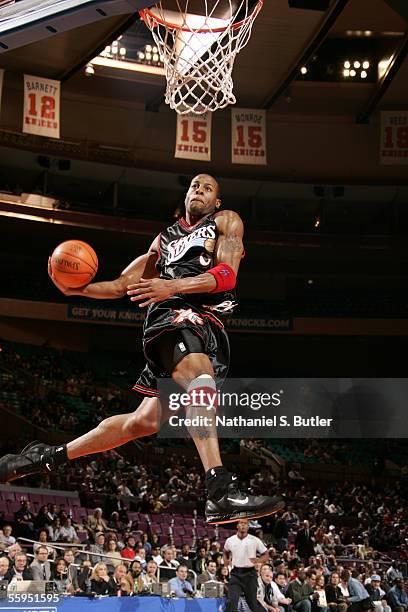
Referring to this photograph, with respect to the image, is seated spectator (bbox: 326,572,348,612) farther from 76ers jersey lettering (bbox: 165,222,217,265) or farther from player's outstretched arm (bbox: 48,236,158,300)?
Result: 76ers jersey lettering (bbox: 165,222,217,265)

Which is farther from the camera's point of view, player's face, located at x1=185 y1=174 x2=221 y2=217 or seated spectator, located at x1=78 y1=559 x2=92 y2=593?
seated spectator, located at x1=78 y1=559 x2=92 y2=593

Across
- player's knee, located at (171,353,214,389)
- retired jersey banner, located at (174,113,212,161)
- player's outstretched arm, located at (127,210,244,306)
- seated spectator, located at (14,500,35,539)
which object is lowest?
seated spectator, located at (14,500,35,539)

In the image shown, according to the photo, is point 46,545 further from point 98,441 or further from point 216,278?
point 216,278

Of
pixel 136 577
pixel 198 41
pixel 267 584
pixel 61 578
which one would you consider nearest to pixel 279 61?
pixel 198 41

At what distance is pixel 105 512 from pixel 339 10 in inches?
445

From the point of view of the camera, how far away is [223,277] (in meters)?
4.66

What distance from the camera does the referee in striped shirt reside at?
9.36 meters

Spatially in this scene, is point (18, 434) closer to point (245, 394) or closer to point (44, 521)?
point (44, 521)

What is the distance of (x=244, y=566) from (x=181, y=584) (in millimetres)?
1528

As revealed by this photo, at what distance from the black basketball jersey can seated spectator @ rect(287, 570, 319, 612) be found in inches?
296

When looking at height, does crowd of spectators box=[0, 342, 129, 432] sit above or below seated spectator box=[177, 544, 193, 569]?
above

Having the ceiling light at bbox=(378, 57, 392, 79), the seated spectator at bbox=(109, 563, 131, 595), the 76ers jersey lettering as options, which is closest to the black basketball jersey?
the 76ers jersey lettering

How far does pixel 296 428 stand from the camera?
9984 mm

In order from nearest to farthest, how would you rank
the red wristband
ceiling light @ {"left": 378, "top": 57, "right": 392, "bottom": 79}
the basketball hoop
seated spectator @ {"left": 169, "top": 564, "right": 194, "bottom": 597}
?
1. the red wristband
2. the basketball hoop
3. seated spectator @ {"left": 169, "top": 564, "right": 194, "bottom": 597}
4. ceiling light @ {"left": 378, "top": 57, "right": 392, "bottom": 79}
